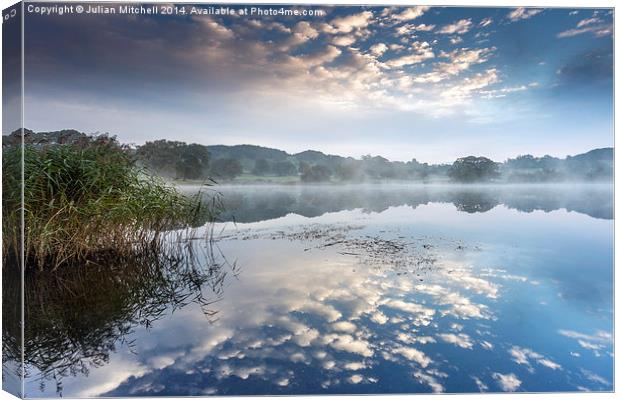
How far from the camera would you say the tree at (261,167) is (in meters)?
3.78

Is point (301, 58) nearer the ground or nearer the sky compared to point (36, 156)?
nearer the sky

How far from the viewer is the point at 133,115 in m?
3.31

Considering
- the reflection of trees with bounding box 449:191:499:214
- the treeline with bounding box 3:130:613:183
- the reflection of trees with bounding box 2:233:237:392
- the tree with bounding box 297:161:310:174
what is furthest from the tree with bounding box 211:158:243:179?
the reflection of trees with bounding box 449:191:499:214

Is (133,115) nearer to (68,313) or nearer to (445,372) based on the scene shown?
(68,313)

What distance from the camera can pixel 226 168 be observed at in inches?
142

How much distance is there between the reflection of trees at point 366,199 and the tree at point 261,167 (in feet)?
0.57

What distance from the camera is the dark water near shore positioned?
238cm

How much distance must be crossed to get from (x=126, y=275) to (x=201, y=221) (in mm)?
916

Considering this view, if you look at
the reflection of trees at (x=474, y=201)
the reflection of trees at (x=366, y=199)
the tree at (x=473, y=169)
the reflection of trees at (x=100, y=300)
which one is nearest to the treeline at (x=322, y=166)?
the tree at (x=473, y=169)

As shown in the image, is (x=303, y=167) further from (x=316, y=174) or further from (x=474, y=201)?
(x=474, y=201)

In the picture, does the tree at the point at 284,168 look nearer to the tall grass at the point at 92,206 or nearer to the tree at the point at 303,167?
the tree at the point at 303,167

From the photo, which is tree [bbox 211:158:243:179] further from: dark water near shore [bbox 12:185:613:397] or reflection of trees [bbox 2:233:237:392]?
reflection of trees [bbox 2:233:237:392]

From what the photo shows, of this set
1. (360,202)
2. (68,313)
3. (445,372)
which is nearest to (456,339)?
(445,372)

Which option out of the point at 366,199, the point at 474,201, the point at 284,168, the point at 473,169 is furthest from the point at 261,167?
the point at 474,201
